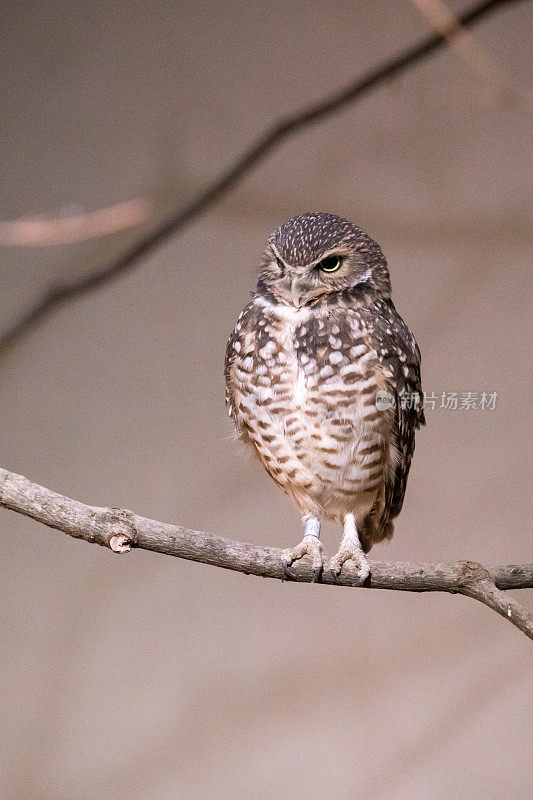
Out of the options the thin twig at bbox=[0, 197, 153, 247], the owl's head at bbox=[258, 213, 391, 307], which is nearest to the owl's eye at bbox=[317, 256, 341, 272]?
the owl's head at bbox=[258, 213, 391, 307]

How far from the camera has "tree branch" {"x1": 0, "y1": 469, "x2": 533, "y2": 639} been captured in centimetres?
182

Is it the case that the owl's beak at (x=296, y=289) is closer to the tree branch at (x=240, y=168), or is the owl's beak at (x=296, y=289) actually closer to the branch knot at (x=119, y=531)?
the branch knot at (x=119, y=531)

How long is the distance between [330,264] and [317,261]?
0.21 feet

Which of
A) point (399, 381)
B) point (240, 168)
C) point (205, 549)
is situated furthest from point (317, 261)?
point (240, 168)

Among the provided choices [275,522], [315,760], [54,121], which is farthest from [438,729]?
[54,121]

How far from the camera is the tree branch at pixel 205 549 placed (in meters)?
1.82

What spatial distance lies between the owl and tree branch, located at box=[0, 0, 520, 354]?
124cm

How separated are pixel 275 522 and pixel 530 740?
1.24 meters

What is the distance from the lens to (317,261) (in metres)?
1.86

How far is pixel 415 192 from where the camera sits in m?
3.13

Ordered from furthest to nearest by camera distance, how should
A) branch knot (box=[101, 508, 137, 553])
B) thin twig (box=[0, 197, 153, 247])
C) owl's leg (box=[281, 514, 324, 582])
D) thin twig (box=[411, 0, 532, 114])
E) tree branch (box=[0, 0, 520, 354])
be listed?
tree branch (box=[0, 0, 520, 354]) → thin twig (box=[411, 0, 532, 114]) → thin twig (box=[0, 197, 153, 247]) → owl's leg (box=[281, 514, 324, 582]) → branch knot (box=[101, 508, 137, 553])

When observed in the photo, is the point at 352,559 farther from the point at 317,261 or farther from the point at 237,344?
the point at 317,261

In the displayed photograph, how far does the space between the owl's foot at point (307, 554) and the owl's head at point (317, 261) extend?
572 mm

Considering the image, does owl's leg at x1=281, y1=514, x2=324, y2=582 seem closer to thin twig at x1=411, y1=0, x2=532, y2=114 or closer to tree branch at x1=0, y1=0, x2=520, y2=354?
tree branch at x1=0, y1=0, x2=520, y2=354
